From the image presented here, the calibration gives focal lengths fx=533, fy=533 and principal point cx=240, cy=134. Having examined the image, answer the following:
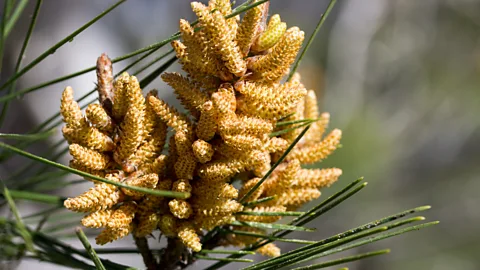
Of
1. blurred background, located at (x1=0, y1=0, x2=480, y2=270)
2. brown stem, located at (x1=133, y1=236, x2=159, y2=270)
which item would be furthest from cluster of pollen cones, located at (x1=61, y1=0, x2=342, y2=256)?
blurred background, located at (x1=0, y1=0, x2=480, y2=270)

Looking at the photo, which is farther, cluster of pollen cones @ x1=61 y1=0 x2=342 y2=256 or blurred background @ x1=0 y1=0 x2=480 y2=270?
blurred background @ x1=0 y1=0 x2=480 y2=270

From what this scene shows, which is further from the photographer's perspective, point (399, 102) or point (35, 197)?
point (399, 102)

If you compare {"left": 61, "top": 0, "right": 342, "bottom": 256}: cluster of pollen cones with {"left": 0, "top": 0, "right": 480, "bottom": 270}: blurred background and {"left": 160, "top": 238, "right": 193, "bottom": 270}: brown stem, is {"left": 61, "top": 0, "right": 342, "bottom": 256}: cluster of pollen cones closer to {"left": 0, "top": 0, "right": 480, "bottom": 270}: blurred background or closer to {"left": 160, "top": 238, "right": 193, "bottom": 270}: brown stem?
{"left": 160, "top": 238, "right": 193, "bottom": 270}: brown stem

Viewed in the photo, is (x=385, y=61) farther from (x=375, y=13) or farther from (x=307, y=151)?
(x=307, y=151)

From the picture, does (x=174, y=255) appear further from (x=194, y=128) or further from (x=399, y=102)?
(x=399, y=102)

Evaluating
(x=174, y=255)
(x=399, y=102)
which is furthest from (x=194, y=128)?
(x=399, y=102)
